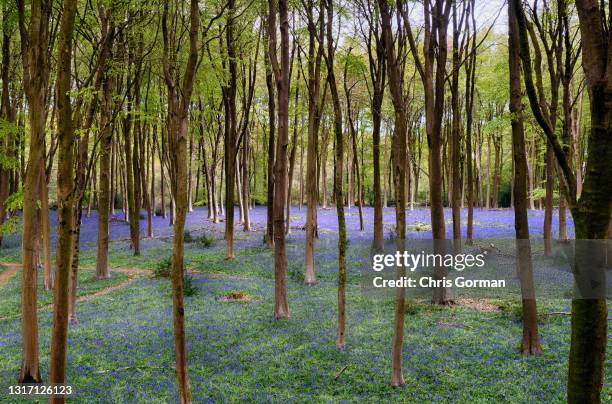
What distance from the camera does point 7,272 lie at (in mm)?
15773

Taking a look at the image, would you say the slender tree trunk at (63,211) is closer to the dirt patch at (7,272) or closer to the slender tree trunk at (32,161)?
the slender tree trunk at (32,161)

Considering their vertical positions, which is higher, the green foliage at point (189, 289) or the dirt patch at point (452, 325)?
the green foliage at point (189, 289)

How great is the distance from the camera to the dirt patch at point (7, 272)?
14.4m

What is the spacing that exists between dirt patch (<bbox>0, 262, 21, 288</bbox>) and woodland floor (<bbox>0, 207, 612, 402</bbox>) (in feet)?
4.17

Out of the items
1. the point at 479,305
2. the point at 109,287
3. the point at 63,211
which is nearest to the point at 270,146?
the point at 109,287

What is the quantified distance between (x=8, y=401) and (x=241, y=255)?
12025 mm

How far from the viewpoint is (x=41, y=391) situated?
5.98 meters

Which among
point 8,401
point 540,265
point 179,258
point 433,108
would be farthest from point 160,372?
point 540,265

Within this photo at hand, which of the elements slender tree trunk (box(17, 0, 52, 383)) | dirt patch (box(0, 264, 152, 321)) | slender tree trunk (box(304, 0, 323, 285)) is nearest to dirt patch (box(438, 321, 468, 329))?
slender tree trunk (box(304, 0, 323, 285))

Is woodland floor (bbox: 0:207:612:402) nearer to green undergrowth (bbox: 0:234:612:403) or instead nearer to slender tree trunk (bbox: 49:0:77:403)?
green undergrowth (bbox: 0:234:612:403)

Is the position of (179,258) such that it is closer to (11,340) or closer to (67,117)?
(67,117)

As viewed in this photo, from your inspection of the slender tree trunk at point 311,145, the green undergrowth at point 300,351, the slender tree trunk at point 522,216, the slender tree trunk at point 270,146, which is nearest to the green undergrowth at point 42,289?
the green undergrowth at point 300,351

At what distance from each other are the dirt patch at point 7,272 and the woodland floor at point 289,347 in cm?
127

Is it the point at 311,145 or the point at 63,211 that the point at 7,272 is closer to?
the point at 311,145
